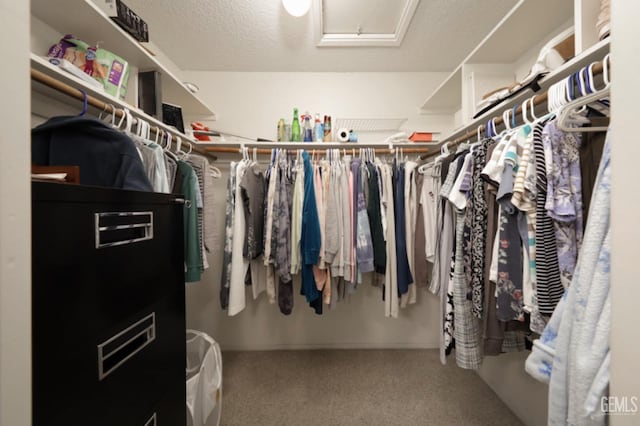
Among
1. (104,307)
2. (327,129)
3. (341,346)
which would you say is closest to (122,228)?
(104,307)

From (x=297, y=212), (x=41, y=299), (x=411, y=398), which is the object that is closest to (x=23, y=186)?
(x=41, y=299)

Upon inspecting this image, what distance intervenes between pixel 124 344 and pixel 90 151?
584 mm

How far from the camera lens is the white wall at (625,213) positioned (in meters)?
0.35

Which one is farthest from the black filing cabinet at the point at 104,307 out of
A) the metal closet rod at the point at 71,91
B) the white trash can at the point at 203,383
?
the metal closet rod at the point at 71,91

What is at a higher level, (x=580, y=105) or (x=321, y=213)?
(x=580, y=105)

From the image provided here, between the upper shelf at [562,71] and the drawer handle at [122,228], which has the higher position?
the upper shelf at [562,71]

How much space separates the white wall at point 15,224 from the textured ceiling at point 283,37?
1.26m

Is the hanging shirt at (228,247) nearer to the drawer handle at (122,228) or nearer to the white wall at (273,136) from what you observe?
the white wall at (273,136)

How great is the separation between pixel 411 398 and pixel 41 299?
1732 mm

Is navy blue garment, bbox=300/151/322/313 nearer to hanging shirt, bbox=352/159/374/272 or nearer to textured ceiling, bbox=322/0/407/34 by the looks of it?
hanging shirt, bbox=352/159/374/272

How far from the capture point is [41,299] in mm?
392

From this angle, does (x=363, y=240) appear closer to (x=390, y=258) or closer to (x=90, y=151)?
(x=390, y=258)

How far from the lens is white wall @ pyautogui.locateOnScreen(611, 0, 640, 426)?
0.35m

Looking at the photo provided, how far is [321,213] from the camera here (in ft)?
4.22
